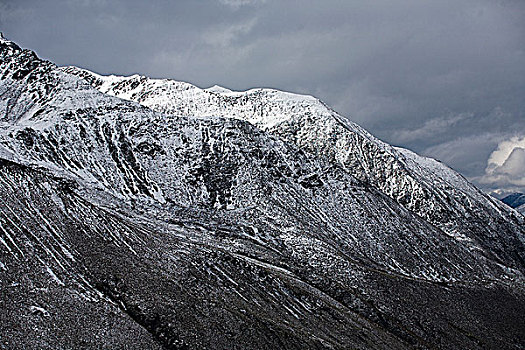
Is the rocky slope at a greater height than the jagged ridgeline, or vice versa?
the rocky slope

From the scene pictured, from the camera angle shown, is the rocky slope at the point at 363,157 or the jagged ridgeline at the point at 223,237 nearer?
the jagged ridgeline at the point at 223,237

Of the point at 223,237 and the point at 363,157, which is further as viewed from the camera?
the point at 363,157

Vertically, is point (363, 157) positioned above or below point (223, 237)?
above

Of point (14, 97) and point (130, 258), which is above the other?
point (14, 97)

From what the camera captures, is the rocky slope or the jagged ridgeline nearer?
the jagged ridgeline

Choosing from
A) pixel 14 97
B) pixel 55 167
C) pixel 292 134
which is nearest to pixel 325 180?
pixel 292 134

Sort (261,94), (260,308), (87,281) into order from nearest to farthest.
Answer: (87,281) → (260,308) → (261,94)

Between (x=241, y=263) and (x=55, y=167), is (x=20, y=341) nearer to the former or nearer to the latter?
(x=241, y=263)

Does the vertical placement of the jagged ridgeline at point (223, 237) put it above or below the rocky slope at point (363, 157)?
below
